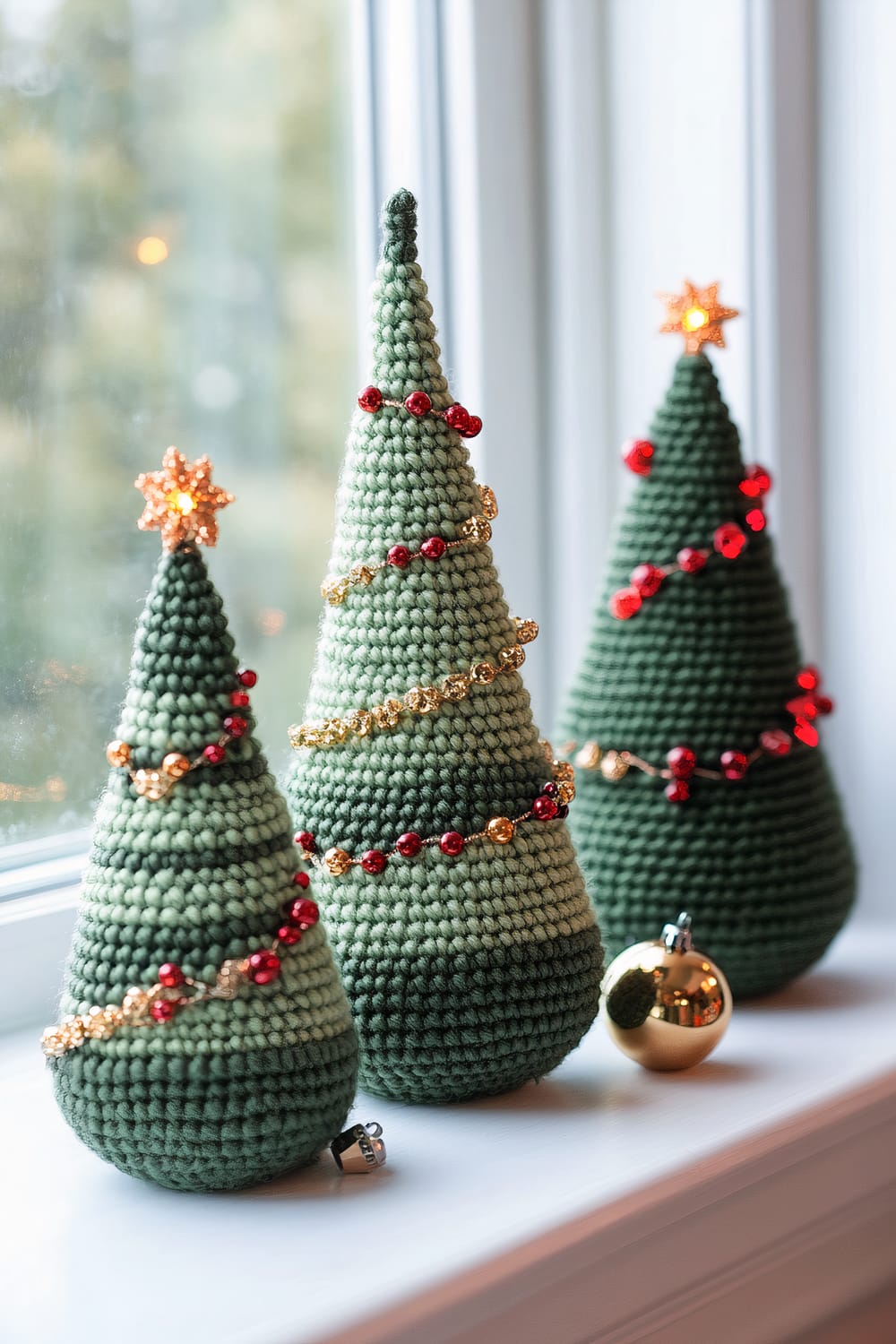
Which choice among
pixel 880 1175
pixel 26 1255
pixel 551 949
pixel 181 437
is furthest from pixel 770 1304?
pixel 181 437

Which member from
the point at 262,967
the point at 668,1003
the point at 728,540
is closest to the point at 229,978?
the point at 262,967

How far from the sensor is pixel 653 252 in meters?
0.92

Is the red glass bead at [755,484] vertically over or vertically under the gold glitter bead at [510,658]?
over

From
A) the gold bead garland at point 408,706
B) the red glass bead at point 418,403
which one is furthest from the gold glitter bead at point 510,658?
the red glass bead at point 418,403

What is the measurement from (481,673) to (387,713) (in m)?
0.04

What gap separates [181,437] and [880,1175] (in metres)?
0.51

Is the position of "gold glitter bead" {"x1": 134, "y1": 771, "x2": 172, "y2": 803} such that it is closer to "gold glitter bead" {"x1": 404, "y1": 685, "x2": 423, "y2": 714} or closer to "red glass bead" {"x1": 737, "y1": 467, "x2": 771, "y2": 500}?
"gold glitter bead" {"x1": 404, "y1": 685, "x2": 423, "y2": 714}

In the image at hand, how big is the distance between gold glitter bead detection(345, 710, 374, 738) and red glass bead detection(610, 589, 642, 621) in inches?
7.2

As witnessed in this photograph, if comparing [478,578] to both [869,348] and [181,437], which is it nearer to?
[181,437]

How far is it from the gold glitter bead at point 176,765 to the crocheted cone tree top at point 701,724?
0.87 ft

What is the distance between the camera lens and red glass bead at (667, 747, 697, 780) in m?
0.71

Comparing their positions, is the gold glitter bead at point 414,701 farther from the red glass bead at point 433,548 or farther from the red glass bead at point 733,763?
the red glass bead at point 733,763

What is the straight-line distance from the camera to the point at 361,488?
0.60 meters

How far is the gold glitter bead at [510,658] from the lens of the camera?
1.97 feet
